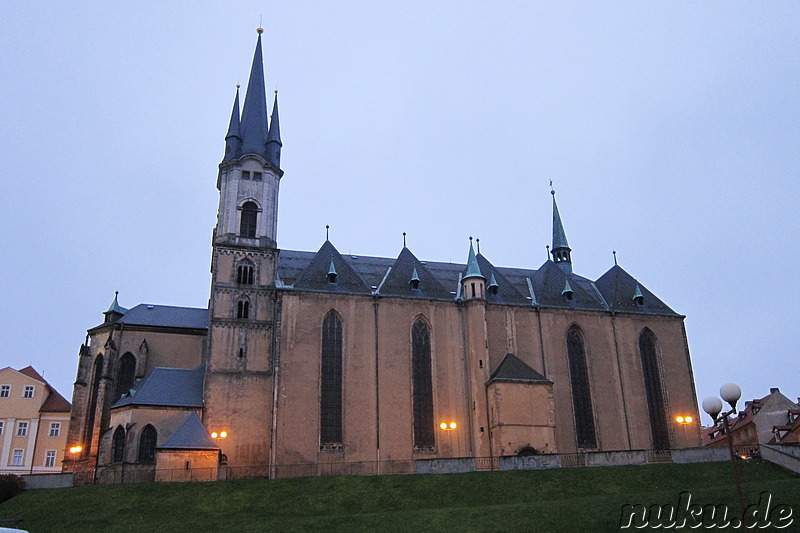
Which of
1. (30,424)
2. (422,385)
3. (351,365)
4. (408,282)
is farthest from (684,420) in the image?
(30,424)

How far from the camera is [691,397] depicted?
49.9 meters

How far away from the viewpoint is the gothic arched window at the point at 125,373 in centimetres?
4600

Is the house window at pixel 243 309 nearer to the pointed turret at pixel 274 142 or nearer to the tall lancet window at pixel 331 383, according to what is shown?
the tall lancet window at pixel 331 383

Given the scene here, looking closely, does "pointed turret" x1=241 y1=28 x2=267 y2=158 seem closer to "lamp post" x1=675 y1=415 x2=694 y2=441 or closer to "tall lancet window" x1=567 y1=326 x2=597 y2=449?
"tall lancet window" x1=567 y1=326 x2=597 y2=449

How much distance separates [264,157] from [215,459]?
22.4 meters

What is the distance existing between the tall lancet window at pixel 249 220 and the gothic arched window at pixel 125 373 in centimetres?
1139

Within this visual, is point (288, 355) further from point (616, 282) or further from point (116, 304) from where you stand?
point (616, 282)

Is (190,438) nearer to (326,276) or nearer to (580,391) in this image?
(326,276)

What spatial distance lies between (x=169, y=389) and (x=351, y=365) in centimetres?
1123

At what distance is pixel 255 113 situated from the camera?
53.2m

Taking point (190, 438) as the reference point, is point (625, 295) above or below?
above

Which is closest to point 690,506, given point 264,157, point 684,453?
point 684,453

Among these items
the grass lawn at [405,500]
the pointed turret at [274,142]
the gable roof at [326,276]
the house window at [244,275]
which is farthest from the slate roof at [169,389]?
the pointed turret at [274,142]

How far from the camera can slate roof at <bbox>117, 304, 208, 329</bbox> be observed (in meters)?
48.4
